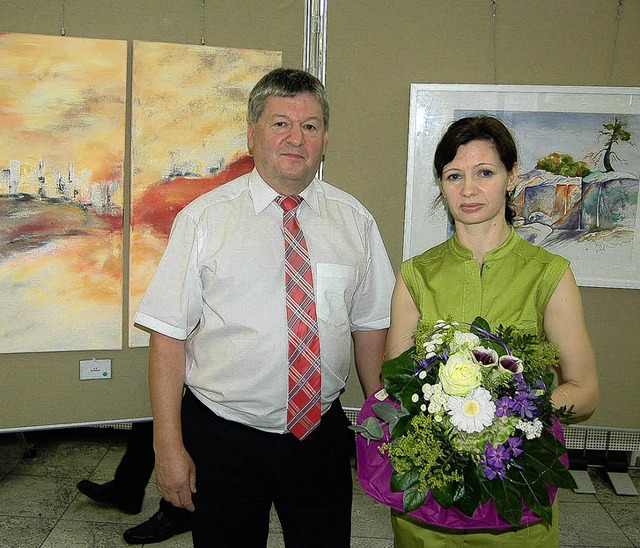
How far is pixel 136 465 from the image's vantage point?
355cm

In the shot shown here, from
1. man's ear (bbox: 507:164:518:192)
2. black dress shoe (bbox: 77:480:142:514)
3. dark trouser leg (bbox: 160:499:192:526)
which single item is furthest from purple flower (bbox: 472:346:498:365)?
black dress shoe (bbox: 77:480:142:514)

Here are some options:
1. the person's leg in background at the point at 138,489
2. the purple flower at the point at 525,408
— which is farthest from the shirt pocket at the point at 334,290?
the person's leg in background at the point at 138,489

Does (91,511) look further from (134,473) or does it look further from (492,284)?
(492,284)

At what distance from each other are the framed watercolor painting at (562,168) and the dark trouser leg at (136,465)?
1.58 metres

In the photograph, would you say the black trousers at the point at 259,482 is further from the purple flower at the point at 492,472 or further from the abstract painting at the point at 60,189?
the abstract painting at the point at 60,189

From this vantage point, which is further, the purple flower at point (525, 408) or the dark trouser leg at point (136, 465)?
the dark trouser leg at point (136, 465)

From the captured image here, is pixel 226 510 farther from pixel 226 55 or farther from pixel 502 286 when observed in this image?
pixel 226 55

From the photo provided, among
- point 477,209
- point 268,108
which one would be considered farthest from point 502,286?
point 268,108

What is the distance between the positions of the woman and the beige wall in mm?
1434

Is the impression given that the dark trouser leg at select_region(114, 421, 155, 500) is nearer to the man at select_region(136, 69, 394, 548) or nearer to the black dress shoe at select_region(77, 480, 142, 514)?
the black dress shoe at select_region(77, 480, 142, 514)

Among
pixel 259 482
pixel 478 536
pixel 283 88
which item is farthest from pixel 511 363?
pixel 283 88

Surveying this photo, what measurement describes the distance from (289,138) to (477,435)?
40.3 inches

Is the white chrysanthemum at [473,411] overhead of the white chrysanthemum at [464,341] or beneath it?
beneath

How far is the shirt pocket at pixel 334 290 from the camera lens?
213 cm
